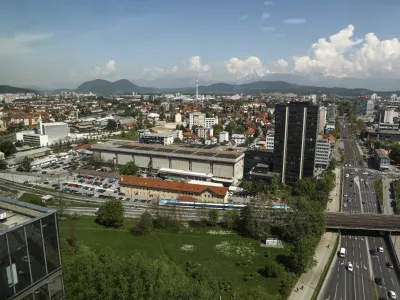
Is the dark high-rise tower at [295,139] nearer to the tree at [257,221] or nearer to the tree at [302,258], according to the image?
the tree at [257,221]

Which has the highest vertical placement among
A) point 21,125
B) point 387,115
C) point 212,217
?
point 387,115

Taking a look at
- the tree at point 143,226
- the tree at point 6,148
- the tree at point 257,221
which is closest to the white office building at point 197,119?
the tree at point 6,148

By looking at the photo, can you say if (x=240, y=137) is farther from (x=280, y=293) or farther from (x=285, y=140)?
(x=280, y=293)

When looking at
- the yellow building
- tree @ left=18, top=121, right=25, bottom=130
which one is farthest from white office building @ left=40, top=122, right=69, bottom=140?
the yellow building

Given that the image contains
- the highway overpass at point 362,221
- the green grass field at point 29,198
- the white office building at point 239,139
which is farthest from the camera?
the white office building at point 239,139

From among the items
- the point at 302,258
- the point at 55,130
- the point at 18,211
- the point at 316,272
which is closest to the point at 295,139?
the point at 316,272

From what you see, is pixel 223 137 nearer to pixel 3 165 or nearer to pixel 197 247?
pixel 3 165

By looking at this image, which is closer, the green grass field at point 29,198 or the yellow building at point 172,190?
the green grass field at point 29,198

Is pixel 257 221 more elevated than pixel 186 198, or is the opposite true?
pixel 257 221
